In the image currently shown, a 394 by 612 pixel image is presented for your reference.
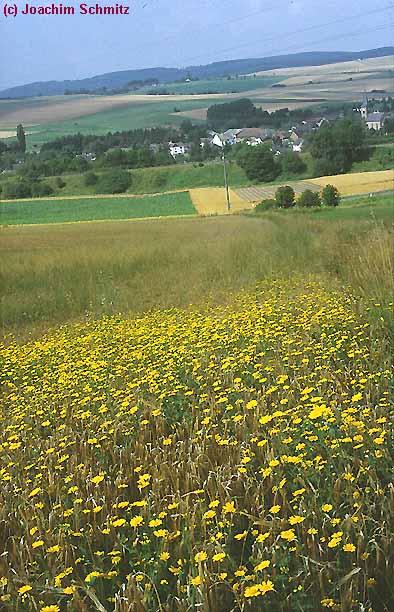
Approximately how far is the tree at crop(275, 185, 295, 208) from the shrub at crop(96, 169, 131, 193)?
6.85 m

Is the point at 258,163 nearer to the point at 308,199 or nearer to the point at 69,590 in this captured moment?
the point at 308,199

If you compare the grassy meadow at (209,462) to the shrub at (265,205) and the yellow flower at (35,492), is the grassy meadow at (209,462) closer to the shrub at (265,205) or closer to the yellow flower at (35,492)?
the yellow flower at (35,492)

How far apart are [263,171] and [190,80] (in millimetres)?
8705

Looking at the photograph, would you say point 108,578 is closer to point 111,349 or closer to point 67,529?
point 67,529

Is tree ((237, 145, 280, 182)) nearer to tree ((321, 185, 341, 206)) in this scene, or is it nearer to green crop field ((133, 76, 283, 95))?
green crop field ((133, 76, 283, 95))

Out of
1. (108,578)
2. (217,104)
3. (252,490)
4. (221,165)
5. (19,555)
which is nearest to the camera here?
(108,578)

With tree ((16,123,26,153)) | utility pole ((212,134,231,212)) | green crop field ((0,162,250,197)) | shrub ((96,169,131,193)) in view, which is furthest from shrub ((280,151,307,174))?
tree ((16,123,26,153))

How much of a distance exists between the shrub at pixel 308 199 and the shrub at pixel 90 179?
1001 centimetres

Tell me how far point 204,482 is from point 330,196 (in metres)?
33.7

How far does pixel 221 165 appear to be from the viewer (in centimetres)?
3102

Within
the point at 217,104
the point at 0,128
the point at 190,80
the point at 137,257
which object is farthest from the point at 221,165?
the point at 137,257

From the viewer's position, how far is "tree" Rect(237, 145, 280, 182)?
3053 centimetres

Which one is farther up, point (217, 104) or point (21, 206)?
point (217, 104)

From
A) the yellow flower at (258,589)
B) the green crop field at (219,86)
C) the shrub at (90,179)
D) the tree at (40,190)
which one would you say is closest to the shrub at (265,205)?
the green crop field at (219,86)
